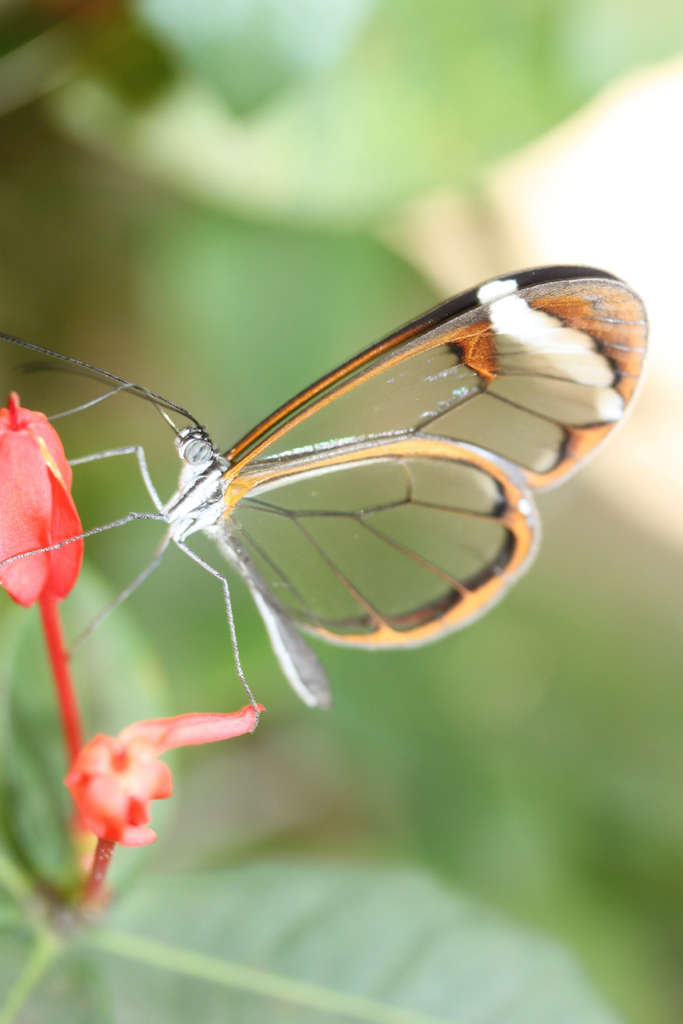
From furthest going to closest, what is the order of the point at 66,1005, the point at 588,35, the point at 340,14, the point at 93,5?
the point at 588,35, the point at 93,5, the point at 340,14, the point at 66,1005

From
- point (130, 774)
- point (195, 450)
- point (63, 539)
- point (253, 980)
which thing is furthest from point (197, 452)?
point (253, 980)

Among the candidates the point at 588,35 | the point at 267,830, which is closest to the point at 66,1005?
the point at 267,830

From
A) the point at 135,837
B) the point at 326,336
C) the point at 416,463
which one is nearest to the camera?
the point at 135,837

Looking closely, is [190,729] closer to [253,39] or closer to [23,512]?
[23,512]

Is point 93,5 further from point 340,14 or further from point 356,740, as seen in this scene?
point 356,740

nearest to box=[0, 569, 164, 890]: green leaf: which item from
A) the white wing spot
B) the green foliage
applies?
the green foliage
